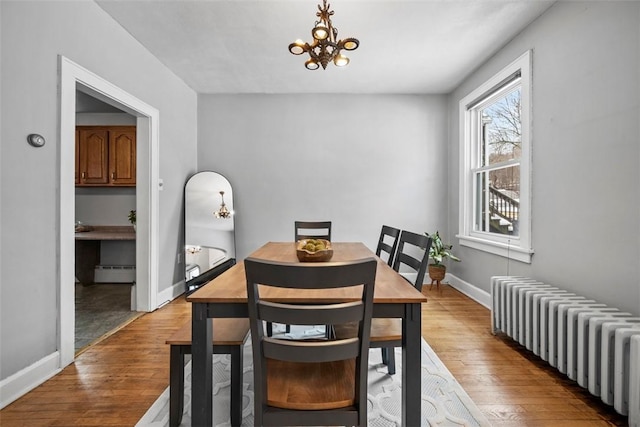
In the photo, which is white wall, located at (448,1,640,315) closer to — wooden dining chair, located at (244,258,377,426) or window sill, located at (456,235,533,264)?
window sill, located at (456,235,533,264)

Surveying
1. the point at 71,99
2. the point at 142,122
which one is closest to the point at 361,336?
the point at 71,99

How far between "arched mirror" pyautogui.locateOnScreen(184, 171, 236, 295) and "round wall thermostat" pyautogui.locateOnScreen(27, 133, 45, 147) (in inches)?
81.0

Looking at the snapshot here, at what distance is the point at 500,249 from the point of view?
3090mm

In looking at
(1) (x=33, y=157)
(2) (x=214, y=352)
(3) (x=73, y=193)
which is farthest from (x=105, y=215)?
(2) (x=214, y=352)

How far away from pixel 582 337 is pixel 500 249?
4.78ft

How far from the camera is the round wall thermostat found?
6.17 feet

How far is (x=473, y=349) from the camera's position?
2389mm

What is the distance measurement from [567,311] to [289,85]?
363cm

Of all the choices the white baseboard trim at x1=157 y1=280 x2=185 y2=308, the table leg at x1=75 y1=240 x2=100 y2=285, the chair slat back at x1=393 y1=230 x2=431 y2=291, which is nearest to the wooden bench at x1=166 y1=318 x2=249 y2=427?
the chair slat back at x1=393 y1=230 x2=431 y2=291

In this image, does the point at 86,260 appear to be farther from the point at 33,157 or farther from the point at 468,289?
the point at 468,289

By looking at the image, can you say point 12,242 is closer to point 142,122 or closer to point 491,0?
point 142,122

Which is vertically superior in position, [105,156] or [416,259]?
[105,156]

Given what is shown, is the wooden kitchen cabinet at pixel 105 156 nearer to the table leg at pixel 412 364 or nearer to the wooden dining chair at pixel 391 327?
the wooden dining chair at pixel 391 327

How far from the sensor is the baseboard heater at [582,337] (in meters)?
1.51
